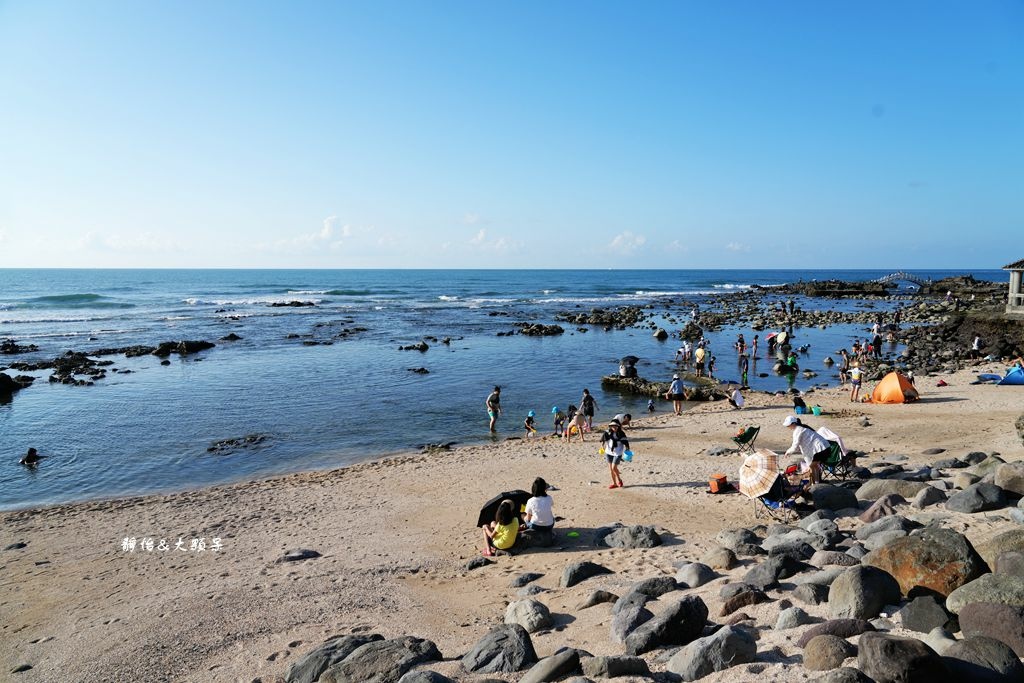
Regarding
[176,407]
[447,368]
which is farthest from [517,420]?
[176,407]

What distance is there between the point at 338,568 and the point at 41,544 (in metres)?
6.67

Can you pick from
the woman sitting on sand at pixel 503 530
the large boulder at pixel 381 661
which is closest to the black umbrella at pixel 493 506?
the woman sitting on sand at pixel 503 530

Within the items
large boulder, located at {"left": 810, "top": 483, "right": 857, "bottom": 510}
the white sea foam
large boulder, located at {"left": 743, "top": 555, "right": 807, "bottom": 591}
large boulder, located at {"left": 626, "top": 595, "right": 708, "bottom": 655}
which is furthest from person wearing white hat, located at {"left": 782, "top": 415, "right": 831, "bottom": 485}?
the white sea foam

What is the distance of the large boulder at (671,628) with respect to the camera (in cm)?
633

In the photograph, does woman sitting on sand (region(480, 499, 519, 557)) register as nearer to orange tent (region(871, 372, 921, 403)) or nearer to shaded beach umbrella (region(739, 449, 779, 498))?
shaded beach umbrella (region(739, 449, 779, 498))

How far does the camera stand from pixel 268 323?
54.1 metres

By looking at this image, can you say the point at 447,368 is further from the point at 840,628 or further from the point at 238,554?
the point at 840,628

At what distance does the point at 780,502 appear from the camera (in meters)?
10.9

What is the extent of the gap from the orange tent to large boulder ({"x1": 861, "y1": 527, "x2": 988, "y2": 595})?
15936 mm

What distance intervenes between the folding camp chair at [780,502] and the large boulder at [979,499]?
2301 mm

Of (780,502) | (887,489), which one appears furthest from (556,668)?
(887,489)

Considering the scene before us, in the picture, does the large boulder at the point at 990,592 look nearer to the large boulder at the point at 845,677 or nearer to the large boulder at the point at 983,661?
the large boulder at the point at 983,661

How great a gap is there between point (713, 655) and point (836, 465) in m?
8.05

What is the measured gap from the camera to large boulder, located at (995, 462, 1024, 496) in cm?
941
